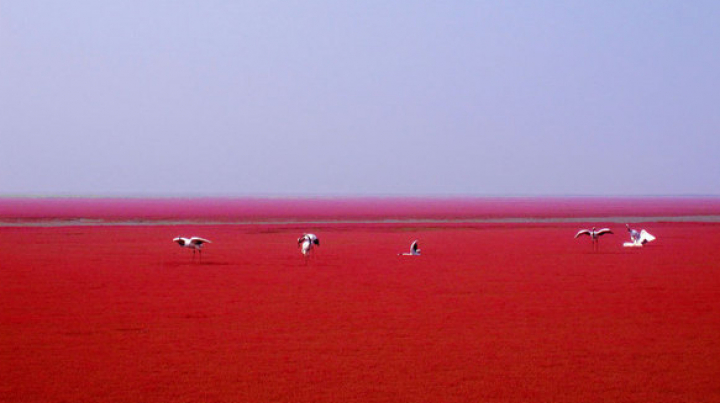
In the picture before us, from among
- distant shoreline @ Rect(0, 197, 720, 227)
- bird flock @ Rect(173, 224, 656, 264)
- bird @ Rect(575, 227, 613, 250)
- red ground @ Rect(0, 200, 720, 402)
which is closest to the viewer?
red ground @ Rect(0, 200, 720, 402)

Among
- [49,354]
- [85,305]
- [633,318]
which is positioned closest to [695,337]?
[633,318]

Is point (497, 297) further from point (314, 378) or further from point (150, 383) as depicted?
point (150, 383)

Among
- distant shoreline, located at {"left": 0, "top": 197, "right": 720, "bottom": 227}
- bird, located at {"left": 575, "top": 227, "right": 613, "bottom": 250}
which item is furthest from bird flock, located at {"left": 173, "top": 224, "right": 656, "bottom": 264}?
distant shoreline, located at {"left": 0, "top": 197, "right": 720, "bottom": 227}

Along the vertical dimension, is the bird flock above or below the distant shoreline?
below

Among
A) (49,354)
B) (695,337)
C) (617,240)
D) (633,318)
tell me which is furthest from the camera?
(617,240)

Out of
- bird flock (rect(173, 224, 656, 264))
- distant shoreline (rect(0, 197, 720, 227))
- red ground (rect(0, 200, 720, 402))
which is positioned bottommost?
red ground (rect(0, 200, 720, 402))

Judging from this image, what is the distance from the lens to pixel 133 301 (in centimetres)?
1430

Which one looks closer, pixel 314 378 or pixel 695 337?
pixel 314 378

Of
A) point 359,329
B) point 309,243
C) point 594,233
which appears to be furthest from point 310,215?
point 359,329

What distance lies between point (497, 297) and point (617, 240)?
63.3 feet

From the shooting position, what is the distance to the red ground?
847 cm

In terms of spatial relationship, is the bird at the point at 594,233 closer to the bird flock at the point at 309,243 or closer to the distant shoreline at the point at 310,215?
the bird flock at the point at 309,243

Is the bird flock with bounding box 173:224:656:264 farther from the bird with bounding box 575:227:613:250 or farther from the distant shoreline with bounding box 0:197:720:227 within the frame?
the distant shoreline with bounding box 0:197:720:227

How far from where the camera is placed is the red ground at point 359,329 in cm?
847
